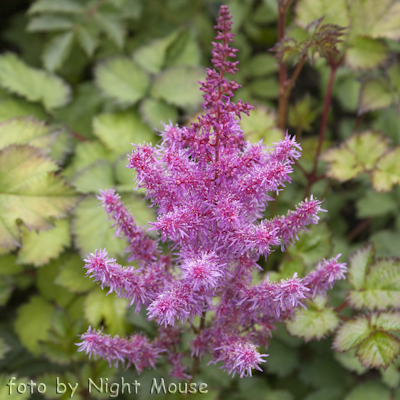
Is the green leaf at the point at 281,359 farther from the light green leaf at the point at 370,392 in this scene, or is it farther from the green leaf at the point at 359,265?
the green leaf at the point at 359,265

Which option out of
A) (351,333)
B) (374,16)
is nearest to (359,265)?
(351,333)

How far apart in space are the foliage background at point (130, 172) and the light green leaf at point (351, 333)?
21mm

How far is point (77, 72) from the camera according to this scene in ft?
9.70

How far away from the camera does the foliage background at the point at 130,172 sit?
1761 mm

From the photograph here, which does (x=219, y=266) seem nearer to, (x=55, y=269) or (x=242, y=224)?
(x=242, y=224)

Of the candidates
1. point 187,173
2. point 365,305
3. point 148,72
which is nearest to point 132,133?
point 148,72

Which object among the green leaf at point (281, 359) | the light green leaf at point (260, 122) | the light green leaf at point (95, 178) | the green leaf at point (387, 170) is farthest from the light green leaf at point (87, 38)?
the green leaf at point (281, 359)

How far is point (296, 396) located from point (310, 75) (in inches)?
86.0

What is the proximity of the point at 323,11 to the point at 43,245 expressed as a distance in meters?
1.76

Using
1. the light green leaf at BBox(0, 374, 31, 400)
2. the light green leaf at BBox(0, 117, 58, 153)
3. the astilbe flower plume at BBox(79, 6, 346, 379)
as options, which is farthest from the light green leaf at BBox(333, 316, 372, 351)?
the light green leaf at BBox(0, 117, 58, 153)

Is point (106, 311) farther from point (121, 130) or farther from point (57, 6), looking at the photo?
point (57, 6)

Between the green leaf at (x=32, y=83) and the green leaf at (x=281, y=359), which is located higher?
the green leaf at (x=32, y=83)

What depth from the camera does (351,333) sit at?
59.6 inches

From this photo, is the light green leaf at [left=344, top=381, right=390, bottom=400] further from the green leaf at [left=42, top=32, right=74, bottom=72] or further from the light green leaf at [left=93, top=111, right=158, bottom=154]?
the green leaf at [left=42, top=32, right=74, bottom=72]
